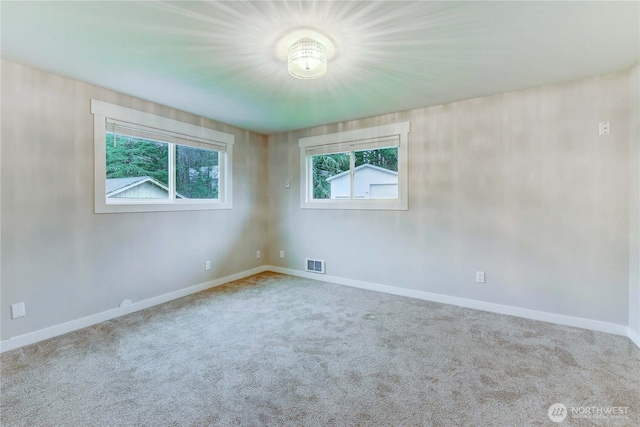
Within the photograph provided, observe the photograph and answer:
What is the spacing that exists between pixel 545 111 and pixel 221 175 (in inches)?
155

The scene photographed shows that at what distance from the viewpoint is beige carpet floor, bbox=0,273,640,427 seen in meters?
1.62

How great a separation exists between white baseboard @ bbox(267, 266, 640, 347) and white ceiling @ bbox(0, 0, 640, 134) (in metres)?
2.24

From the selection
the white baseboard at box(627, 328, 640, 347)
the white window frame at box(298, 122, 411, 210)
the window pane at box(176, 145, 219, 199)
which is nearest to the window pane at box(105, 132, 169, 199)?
the window pane at box(176, 145, 219, 199)

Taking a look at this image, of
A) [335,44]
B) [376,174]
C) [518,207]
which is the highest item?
[335,44]

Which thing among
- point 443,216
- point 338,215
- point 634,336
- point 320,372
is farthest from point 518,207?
point 320,372

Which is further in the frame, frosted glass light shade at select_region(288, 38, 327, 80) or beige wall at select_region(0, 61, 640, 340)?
beige wall at select_region(0, 61, 640, 340)

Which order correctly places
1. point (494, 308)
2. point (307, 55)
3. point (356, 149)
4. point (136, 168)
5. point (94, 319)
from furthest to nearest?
point (356, 149) → point (136, 168) → point (494, 308) → point (94, 319) → point (307, 55)

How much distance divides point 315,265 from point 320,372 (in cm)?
246

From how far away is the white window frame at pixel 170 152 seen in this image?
287 centimetres

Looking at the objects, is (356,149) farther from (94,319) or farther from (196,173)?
(94,319)

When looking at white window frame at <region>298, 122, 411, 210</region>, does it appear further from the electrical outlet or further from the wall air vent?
the electrical outlet

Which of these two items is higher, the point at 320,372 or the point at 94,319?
the point at 94,319

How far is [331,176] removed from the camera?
173 inches

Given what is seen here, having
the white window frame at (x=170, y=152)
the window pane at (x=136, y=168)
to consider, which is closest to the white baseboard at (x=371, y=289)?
the white window frame at (x=170, y=152)
